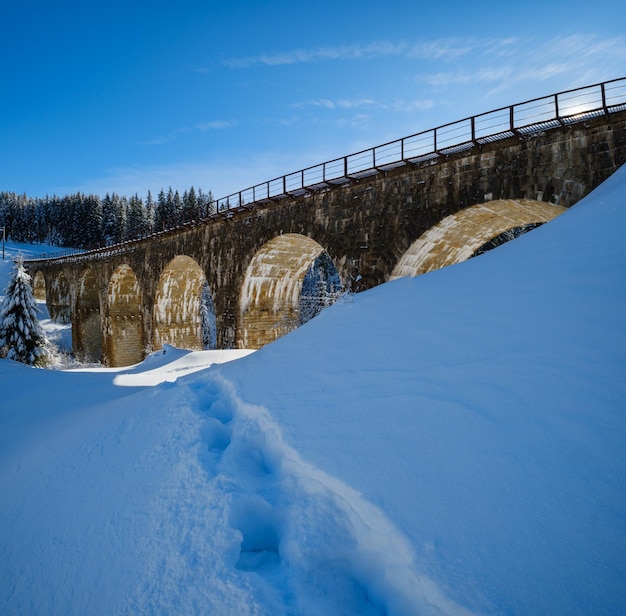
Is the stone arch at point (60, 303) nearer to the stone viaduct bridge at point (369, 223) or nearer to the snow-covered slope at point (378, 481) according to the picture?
the stone viaduct bridge at point (369, 223)

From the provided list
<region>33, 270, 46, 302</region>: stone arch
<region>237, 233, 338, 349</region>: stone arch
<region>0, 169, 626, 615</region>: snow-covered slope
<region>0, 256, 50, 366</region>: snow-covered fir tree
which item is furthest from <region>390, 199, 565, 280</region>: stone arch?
<region>33, 270, 46, 302</region>: stone arch

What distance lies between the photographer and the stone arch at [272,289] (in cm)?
1714

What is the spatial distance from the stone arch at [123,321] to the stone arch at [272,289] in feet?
43.0

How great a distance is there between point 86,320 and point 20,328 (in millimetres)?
13039

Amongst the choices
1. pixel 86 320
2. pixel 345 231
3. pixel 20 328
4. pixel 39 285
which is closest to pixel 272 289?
pixel 345 231

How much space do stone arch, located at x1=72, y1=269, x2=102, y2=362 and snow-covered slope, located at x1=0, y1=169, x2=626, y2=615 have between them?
3382 centimetres

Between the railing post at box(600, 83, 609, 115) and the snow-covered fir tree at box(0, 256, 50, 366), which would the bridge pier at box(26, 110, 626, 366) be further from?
the snow-covered fir tree at box(0, 256, 50, 366)

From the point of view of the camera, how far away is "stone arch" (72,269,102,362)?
33.8m

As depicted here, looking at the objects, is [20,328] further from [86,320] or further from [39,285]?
[39,285]

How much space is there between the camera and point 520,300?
147 inches

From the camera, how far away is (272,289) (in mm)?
18797

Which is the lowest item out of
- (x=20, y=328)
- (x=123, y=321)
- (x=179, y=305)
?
(x=123, y=321)

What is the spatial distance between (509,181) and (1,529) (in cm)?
1121

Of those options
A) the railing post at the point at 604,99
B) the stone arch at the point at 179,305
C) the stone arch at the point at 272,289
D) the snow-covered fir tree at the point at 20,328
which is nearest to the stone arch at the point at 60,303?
the snow-covered fir tree at the point at 20,328
